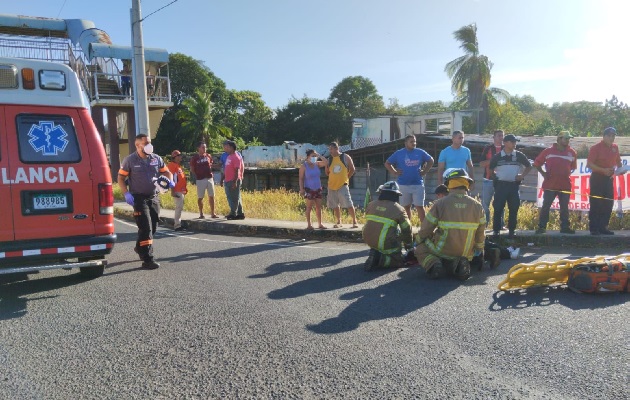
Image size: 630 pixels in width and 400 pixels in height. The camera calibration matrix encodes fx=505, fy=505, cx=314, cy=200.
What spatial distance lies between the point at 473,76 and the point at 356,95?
2548 cm

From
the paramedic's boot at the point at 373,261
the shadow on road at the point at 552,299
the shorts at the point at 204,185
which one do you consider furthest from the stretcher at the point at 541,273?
the shorts at the point at 204,185

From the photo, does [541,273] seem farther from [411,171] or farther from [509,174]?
[411,171]

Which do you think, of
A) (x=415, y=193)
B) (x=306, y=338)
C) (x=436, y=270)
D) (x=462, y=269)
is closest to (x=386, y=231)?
(x=436, y=270)

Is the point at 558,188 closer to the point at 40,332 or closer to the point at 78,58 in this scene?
the point at 40,332

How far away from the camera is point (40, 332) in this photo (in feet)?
14.3

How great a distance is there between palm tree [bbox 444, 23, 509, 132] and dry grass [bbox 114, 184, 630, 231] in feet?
101

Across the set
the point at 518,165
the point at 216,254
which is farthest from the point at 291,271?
the point at 518,165

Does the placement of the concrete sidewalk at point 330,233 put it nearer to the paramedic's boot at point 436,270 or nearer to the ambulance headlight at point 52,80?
the paramedic's boot at point 436,270

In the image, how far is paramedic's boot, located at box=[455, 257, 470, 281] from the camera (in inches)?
225

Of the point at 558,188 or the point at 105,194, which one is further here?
the point at 558,188

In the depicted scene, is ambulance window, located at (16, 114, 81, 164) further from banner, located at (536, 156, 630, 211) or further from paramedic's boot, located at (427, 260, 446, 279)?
banner, located at (536, 156, 630, 211)

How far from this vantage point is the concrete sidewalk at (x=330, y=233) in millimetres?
7855

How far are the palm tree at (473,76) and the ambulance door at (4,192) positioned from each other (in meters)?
40.9

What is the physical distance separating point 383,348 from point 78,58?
22874 mm
